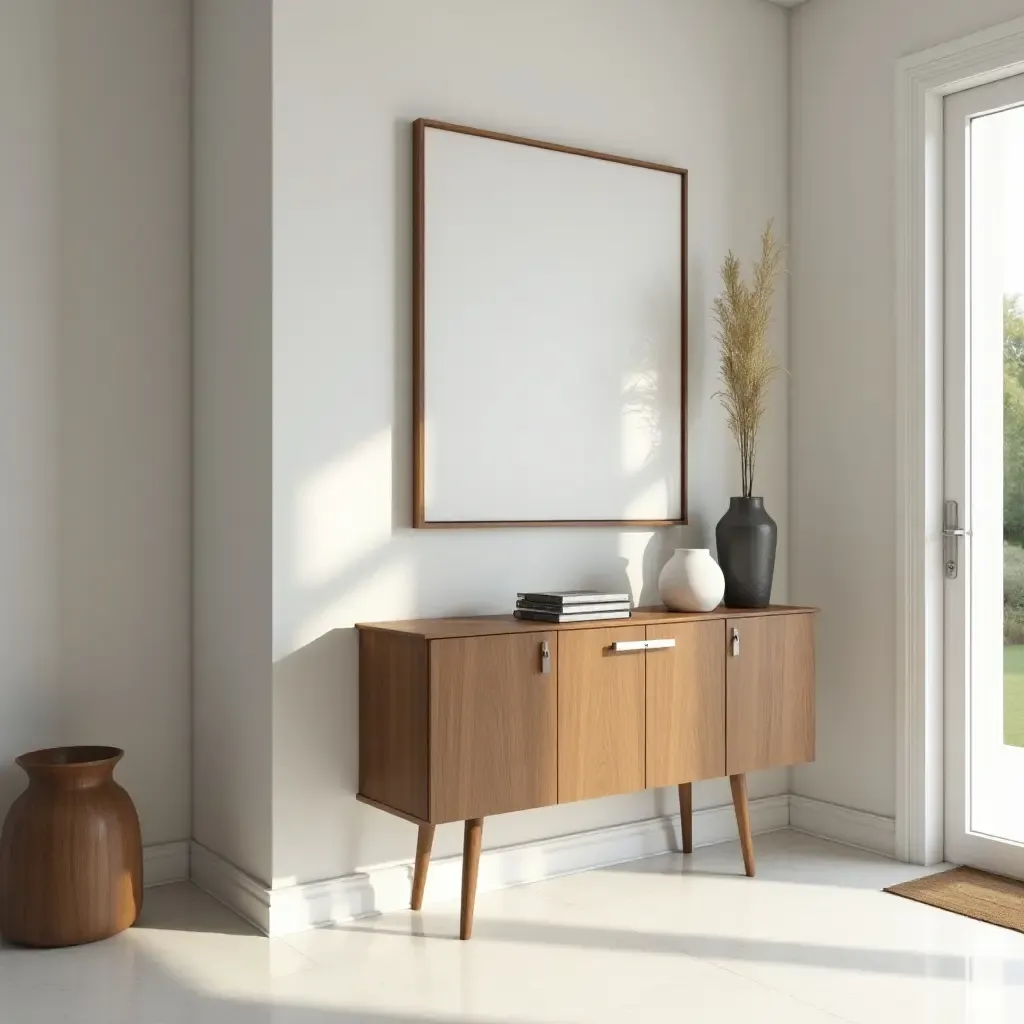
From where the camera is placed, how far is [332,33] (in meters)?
2.97

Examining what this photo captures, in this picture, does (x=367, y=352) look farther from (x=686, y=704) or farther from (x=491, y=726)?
(x=686, y=704)

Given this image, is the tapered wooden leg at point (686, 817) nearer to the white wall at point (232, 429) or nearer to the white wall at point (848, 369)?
the white wall at point (848, 369)

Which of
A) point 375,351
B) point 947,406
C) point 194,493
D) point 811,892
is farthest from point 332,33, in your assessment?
point 811,892

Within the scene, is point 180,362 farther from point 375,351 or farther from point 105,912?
point 105,912

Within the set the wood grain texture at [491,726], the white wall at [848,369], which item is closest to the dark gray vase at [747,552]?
the white wall at [848,369]

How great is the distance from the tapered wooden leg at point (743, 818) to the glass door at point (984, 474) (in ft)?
2.14

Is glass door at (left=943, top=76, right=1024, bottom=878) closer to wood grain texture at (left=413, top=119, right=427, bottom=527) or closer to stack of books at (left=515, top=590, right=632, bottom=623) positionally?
stack of books at (left=515, top=590, right=632, bottom=623)

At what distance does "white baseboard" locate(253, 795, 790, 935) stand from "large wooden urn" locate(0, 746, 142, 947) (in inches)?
12.6

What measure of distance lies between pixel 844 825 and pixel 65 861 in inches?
91.4

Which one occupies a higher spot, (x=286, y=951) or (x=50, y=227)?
(x=50, y=227)

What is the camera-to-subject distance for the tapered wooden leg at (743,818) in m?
3.32

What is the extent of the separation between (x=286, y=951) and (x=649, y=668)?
3.74 ft

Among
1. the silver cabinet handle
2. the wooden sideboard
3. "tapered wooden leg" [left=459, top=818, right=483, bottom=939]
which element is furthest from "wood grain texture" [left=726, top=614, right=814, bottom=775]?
"tapered wooden leg" [left=459, top=818, right=483, bottom=939]

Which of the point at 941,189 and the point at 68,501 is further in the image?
the point at 941,189
